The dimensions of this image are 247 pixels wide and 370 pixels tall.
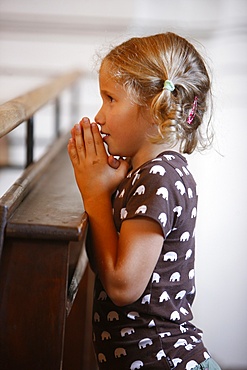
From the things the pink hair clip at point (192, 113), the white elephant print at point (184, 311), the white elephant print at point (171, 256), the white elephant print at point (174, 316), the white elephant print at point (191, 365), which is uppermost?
the pink hair clip at point (192, 113)

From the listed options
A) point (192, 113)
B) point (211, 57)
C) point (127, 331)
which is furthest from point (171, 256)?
point (211, 57)

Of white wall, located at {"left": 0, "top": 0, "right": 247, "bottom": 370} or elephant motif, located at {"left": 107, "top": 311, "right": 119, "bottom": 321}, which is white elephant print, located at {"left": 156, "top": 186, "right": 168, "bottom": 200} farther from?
white wall, located at {"left": 0, "top": 0, "right": 247, "bottom": 370}

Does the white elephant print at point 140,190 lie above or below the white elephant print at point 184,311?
above

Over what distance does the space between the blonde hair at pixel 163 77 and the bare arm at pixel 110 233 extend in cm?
11

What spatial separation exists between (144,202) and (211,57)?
2038 millimetres

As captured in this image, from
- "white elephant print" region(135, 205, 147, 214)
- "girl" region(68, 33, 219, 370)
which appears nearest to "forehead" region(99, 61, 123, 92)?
"girl" region(68, 33, 219, 370)

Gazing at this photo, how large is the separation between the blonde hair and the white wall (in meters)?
1.80

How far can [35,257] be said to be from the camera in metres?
0.95

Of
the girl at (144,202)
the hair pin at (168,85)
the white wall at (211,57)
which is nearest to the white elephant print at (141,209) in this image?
the girl at (144,202)

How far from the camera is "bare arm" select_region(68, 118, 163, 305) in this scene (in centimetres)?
101

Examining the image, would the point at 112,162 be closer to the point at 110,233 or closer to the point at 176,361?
the point at 110,233

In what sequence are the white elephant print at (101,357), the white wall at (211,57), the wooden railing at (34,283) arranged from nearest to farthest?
the wooden railing at (34,283), the white elephant print at (101,357), the white wall at (211,57)

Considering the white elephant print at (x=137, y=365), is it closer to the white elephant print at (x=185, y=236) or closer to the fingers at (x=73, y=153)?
the white elephant print at (x=185, y=236)

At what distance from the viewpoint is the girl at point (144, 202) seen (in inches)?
40.3
